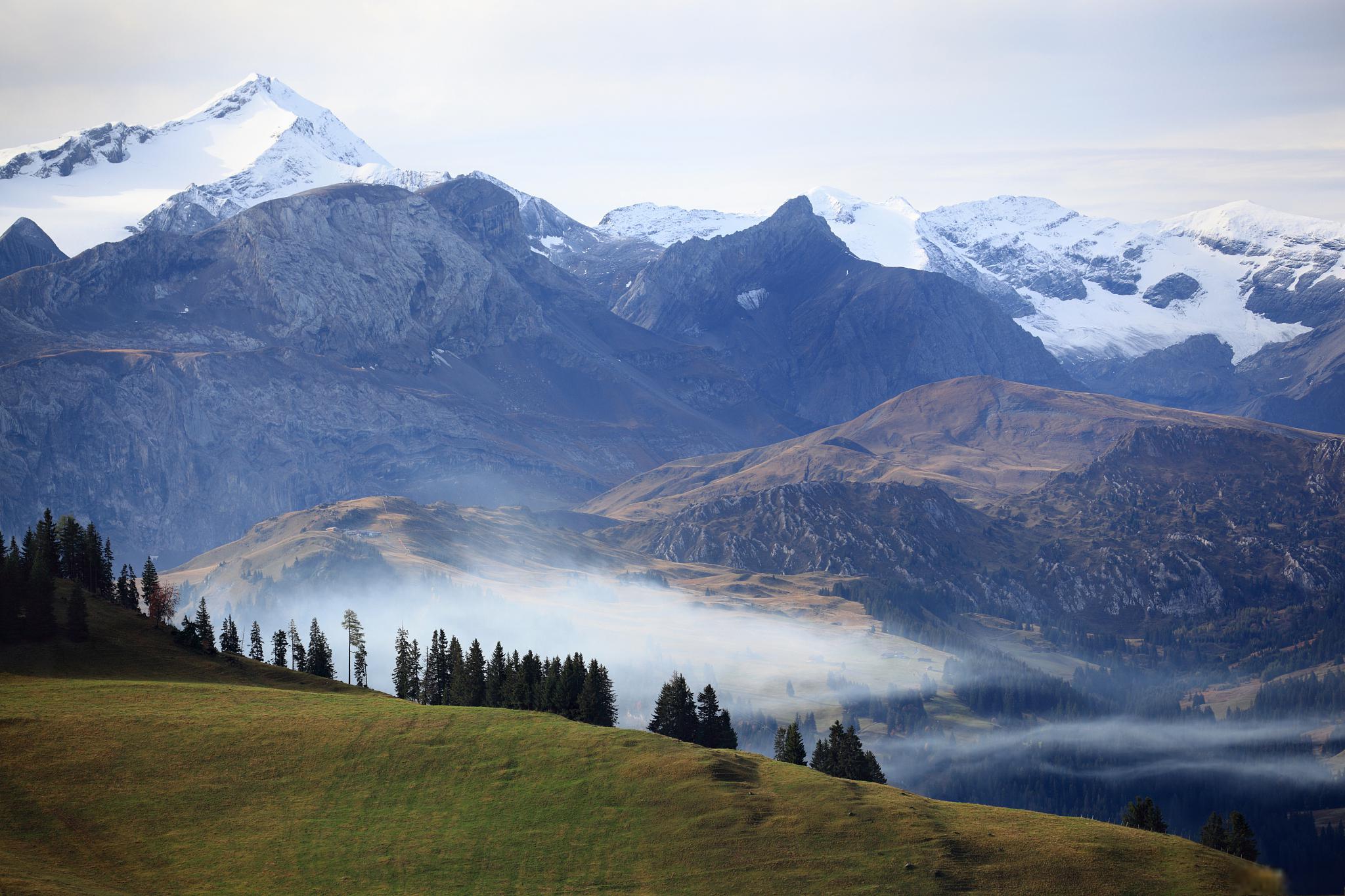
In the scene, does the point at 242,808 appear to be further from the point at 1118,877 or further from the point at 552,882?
the point at 1118,877

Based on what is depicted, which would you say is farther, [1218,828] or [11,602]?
[1218,828]

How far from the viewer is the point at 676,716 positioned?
A: 518ft

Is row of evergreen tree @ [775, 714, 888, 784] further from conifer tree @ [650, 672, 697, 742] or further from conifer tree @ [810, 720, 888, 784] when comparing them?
conifer tree @ [650, 672, 697, 742]

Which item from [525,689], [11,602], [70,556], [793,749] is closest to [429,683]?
[525,689]

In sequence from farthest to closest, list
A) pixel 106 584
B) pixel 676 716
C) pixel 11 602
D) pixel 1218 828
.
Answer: pixel 106 584 → pixel 676 716 → pixel 1218 828 → pixel 11 602

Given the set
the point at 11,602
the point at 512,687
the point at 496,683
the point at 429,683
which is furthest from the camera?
the point at 429,683

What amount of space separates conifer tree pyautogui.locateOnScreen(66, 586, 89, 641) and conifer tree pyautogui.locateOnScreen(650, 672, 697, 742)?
68713 mm

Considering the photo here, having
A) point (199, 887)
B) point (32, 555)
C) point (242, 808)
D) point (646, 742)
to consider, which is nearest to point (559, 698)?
point (646, 742)

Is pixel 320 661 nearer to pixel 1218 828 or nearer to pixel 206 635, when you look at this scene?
pixel 206 635

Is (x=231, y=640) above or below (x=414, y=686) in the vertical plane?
above

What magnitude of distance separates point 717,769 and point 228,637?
103 m

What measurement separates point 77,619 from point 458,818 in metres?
67.8

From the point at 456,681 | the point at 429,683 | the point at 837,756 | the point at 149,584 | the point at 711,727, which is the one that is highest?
the point at 149,584

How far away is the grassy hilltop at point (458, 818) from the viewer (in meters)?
97.9
